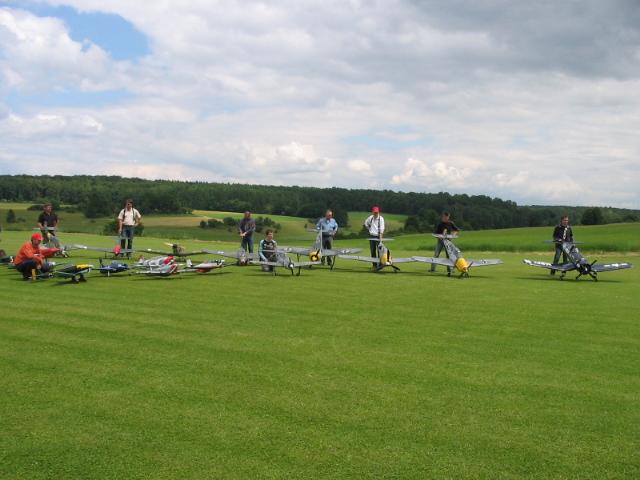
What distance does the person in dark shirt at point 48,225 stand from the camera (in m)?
20.2

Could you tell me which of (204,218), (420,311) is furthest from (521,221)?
(420,311)

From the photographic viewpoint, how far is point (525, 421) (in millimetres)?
5469

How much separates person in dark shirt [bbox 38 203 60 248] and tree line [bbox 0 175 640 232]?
1669 inches

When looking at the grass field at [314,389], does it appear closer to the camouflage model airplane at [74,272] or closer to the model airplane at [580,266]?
the camouflage model airplane at [74,272]

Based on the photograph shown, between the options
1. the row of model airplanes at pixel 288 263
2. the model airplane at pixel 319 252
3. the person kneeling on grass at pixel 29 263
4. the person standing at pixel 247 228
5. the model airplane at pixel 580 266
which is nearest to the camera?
the person kneeling on grass at pixel 29 263

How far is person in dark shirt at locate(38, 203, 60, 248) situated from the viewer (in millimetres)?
20164

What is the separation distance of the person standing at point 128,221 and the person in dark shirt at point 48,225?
247 centimetres

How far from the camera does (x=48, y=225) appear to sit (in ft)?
67.5

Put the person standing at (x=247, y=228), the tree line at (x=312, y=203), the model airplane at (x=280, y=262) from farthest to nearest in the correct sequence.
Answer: the tree line at (x=312, y=203) < the person standing at (x=247, y=228) < the model airplane at (x=280, y=262)

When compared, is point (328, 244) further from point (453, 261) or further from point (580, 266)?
point (580, 266)

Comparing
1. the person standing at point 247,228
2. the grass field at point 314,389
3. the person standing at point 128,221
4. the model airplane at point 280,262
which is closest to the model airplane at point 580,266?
the grass field at point 314,389

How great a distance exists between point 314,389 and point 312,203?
257ft

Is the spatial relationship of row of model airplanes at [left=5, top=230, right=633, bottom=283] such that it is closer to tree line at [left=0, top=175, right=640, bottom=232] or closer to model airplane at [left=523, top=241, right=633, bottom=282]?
model airplane at [left=523, top=241, right=633, bottom=282]

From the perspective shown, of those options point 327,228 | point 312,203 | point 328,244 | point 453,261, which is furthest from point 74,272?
point 312,203
